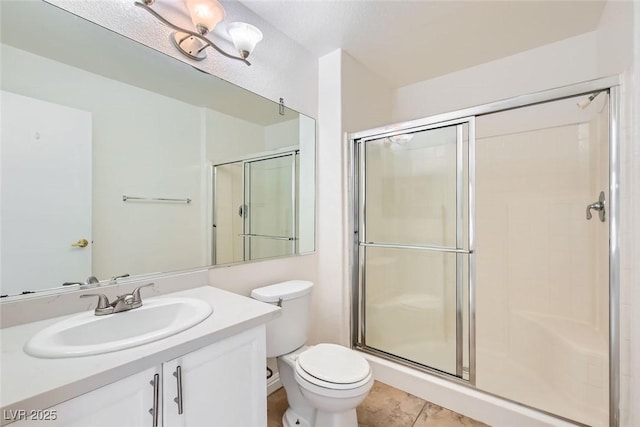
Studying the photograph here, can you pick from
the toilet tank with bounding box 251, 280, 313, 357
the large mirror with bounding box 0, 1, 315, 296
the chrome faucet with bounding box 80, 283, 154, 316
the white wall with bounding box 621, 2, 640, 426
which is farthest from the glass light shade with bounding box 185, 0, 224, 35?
the white wall with bounding box 621, 2, 640, 426

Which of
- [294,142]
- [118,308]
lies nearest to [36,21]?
[118,308]

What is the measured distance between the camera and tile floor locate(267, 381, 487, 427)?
5.05 ft

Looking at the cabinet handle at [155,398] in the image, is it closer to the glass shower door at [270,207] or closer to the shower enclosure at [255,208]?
the shower enclosure at [255,208]

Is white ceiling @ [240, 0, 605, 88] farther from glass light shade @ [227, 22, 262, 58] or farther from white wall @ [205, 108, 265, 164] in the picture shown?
white wall @ [205, 108, 265, 164]

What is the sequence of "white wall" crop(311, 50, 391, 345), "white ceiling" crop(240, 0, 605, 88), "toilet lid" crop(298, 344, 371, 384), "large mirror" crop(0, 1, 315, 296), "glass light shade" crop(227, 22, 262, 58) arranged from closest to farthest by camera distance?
1. "large mirror" crop(0, 1, 315, 296)
2. "toilet lid" crop(298, 344, 371, 384)
3. "glass light shade" crop(227, 22, 262, 58)
4. "white ceiling" crop(240, 0, 605, 88)
5. "white wall" crop(311, 50, 391, 345)

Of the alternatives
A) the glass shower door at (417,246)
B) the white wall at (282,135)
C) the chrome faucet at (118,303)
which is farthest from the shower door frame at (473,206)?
the chrome faucet at (118,303)

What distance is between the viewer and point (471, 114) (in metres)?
1.59

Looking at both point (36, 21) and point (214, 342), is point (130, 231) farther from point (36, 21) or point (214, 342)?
point (36, 21)

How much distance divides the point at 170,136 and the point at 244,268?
32.4 inches

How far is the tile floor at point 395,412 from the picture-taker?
1539mm

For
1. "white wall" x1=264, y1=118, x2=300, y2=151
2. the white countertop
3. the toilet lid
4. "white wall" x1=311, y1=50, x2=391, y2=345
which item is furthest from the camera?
"white wall" x1=311, y1=50, x2=391, y2=345

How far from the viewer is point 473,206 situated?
161 cm

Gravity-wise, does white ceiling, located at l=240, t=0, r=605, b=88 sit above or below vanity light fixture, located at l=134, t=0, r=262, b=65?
above

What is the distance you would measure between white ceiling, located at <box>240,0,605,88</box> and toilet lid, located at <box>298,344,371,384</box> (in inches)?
78.5
